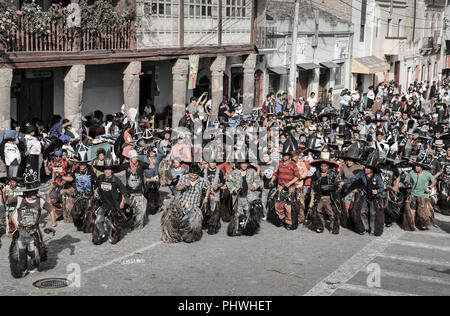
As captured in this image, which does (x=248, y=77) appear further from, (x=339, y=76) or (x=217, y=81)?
(x=339, y=76)

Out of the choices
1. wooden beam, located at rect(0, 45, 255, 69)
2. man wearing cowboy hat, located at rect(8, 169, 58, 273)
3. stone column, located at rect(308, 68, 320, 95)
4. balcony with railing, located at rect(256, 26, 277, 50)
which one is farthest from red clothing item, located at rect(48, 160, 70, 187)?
stone column, located at rect(308, 68, 320, 95)

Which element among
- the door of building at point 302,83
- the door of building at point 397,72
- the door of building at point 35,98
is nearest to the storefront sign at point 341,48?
the door of building at point 302,83

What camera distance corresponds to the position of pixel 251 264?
12.3 meters

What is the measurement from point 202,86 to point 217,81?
311 cm

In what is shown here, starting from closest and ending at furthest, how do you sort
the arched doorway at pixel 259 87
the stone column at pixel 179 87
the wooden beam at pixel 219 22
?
1. the stone column at pixel 179 87
2. the wooden beam at pixel 219 22
3. the arched doorway at pixel 259 87

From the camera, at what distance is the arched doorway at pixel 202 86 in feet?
101

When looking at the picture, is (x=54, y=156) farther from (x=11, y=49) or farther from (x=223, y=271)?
(x=223, y=271)

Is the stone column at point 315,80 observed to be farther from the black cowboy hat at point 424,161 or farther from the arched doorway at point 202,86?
the black cowboy hat at point 424,161

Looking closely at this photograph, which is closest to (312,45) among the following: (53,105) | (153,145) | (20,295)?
(53,105)

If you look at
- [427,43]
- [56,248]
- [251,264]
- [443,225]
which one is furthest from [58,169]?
[427,43]

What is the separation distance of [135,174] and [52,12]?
704cm

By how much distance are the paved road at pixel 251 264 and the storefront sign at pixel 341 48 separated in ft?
91.7

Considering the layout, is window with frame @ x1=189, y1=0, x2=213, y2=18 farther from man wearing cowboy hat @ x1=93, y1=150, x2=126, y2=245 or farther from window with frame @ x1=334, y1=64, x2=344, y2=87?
window with frame @ x1=334, y1=64, x2=344, y2=87

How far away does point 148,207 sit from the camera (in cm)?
1577
